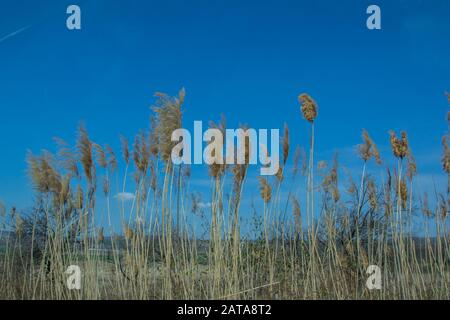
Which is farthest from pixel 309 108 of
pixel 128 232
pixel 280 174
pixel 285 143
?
pixel 128 232

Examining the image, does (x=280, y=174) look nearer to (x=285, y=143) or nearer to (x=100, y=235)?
(x=285, y=143)

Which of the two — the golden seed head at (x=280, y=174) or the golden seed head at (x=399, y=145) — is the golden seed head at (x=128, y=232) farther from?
the golden seed head at (x=399, y=145)

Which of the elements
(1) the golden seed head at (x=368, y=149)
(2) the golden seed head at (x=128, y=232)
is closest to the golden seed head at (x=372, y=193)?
(1) the golden seed head at (x=368, y=149)

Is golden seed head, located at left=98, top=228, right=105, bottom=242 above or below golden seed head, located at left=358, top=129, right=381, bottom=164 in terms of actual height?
below

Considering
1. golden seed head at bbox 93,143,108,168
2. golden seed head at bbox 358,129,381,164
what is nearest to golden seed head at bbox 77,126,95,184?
golden seed head at bbox 93,143,108,168

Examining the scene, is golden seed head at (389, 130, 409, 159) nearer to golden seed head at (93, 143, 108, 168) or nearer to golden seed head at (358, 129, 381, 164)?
golden seed head at (358, 129, 381, 164)
